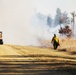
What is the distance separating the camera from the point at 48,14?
82.2 m

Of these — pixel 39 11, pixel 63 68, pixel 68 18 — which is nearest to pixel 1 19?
pixel 39 11

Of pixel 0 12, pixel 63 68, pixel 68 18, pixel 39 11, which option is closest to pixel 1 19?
pixel 0 12

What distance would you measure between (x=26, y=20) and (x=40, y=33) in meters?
4.41

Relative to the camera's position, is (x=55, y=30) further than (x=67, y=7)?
No

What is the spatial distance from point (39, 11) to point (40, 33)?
476 centimetres

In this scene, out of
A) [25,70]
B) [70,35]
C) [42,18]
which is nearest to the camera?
[25,70]

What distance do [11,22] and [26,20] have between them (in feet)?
10.8

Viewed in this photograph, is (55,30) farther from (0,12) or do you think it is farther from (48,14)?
(0,12)

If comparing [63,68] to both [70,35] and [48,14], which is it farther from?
[48,14]

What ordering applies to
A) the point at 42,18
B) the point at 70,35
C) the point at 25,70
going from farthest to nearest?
the point at 42,18, the point at 70,35, the point at 25,70

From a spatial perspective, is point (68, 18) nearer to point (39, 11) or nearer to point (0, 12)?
point (39, 11)

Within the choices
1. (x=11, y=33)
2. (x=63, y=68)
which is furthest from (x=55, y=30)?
(x=63, y=68)

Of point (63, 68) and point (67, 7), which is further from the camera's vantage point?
point (67, 7)

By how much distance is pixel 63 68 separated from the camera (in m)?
24.2
